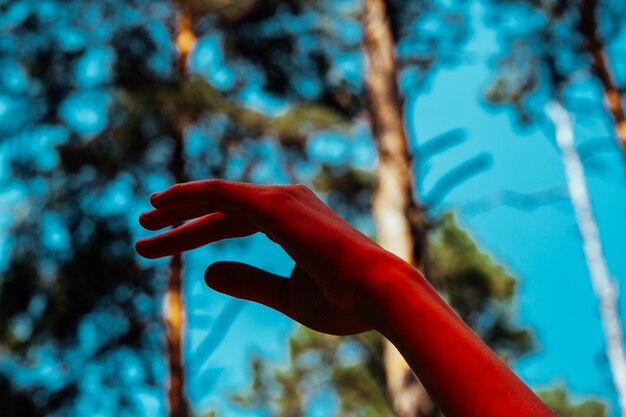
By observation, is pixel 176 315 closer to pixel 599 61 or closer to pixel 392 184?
pixel 392 184

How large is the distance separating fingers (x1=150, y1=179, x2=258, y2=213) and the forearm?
317 mm

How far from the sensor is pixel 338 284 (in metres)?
1.13

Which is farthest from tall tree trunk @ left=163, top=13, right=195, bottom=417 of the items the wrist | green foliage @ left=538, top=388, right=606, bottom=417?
green foliage @ left=538, top=388, right=606, bottom=417

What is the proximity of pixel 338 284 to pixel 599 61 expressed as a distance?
991 centimetres

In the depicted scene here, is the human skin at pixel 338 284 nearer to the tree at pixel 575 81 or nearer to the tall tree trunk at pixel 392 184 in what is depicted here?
the tall tree trunk at pixel 392 184

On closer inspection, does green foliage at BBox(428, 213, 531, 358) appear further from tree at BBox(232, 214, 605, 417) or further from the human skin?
the human skin

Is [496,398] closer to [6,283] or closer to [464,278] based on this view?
[6,283]

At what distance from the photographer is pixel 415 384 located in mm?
3625

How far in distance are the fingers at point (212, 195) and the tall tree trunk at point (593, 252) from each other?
10212 millimetres

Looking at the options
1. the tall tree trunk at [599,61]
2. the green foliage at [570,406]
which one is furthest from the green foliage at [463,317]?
the green foliage at [570,406]

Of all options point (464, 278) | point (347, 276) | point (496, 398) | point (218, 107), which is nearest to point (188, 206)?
point (347, 276)

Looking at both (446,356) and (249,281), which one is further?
(249,281)

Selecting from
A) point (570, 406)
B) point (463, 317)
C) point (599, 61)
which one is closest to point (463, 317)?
point (463, 317)

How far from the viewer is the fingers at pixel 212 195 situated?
1224 millimetres
